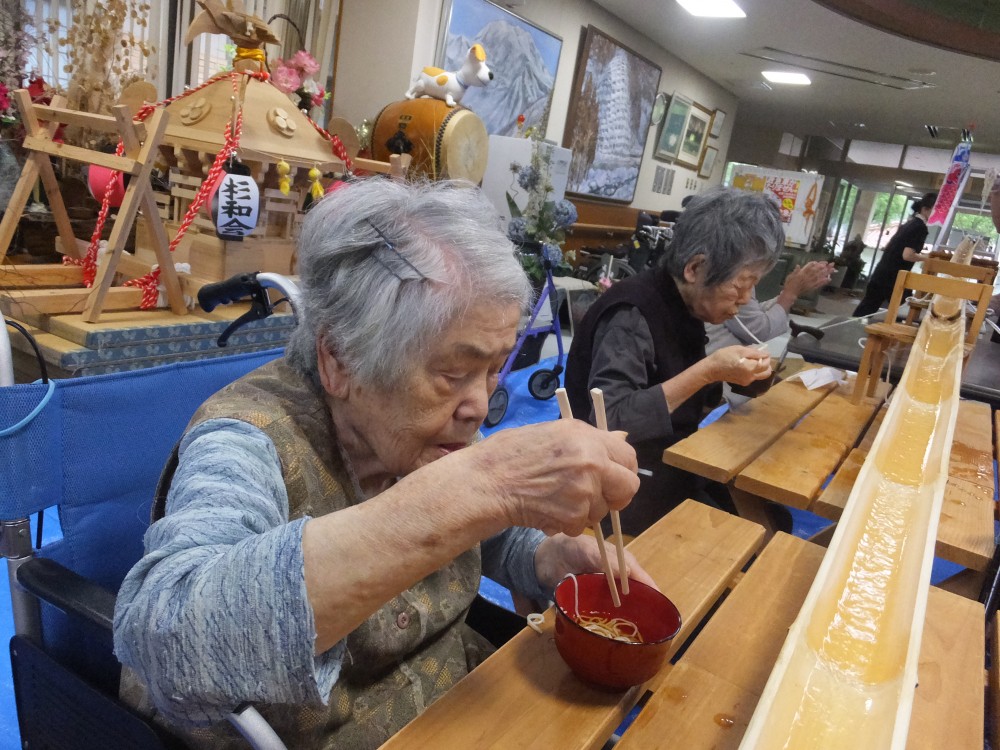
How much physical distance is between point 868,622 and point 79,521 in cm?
123

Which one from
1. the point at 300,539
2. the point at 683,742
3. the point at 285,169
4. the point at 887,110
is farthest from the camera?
the point at 887,110

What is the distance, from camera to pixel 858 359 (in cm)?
286

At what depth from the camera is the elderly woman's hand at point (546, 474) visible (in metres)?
0.71

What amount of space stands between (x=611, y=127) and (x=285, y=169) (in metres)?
5.42

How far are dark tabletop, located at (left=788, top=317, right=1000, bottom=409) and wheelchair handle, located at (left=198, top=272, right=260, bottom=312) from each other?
2389 mm

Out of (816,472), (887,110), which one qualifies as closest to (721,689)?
(816,472)

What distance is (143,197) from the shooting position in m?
2.06

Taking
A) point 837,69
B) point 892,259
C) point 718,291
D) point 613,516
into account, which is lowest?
point 613,516

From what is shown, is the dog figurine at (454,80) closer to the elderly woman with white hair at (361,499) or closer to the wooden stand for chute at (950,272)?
the wooden stand for chute at (950,272)

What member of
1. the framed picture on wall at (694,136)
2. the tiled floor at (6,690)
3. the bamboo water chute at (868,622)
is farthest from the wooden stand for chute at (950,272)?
the framed picture on wall at (694,136)

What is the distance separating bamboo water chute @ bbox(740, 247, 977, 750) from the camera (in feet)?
2.62

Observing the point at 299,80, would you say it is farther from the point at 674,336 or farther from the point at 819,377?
the point at 819,377

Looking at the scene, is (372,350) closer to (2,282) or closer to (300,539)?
(300,539)

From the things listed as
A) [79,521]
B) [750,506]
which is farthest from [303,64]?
[750,506]
